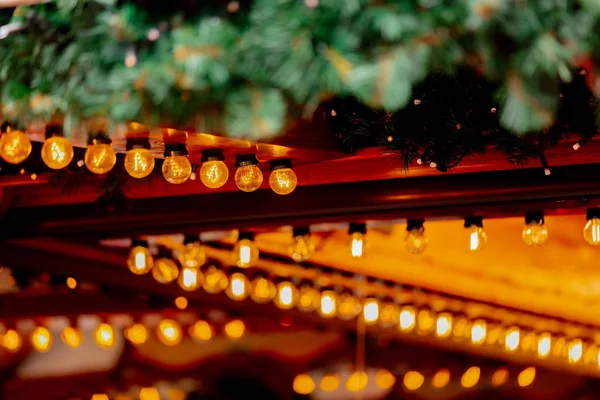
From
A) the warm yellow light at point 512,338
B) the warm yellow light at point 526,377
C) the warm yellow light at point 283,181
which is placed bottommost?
the warm yellow light at point 526,377

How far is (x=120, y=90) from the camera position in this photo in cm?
152

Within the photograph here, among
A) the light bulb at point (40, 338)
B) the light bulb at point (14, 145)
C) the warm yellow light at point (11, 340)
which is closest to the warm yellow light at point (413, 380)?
the light bulb at point (40, 338)

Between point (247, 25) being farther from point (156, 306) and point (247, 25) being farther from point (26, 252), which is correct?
point (156, 306)

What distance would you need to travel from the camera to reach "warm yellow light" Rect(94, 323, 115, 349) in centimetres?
558

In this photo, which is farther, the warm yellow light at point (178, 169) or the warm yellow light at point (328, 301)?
the warm yellow light at point (328, 301)

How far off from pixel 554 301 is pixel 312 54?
5.17 m

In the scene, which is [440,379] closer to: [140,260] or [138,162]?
[140,260]

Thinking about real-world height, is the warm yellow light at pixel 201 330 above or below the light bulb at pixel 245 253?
below

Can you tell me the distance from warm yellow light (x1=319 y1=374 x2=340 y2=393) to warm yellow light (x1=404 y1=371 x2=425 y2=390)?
20.3 inches

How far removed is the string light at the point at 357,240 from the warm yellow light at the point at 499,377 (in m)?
3.49

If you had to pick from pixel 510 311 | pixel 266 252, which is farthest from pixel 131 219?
pixel 510 311

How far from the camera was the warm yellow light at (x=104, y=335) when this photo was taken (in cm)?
558

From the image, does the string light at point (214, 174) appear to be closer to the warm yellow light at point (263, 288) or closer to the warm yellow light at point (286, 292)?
the warm yellow light at point (263, 288)

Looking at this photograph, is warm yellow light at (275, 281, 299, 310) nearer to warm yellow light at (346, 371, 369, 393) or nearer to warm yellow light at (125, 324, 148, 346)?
warm yellow light at (125, 324, 148, 346)
